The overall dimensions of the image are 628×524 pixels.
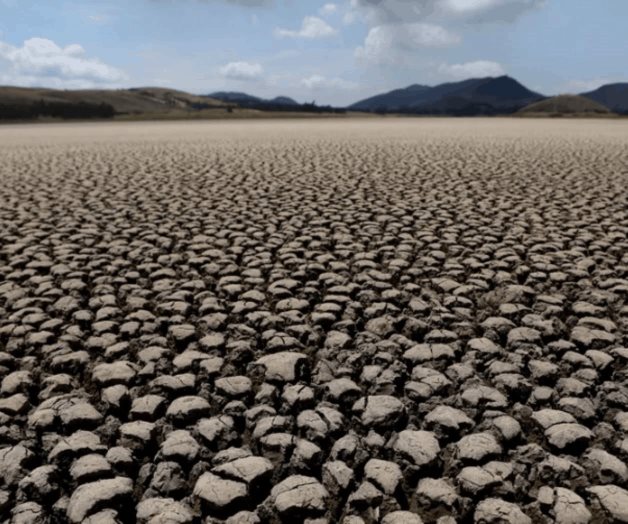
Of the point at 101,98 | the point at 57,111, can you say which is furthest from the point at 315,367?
the point at 101,98

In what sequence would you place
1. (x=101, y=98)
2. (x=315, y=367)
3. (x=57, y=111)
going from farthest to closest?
1. (x=101, y=98)
2. (x=57, y=111)
3. (x=315, y=367)

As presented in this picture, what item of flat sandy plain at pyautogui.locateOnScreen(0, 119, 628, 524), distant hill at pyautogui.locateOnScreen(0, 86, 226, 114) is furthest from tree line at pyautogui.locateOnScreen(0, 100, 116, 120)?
flat sandy plain at pyautogui.locateOnScreen(0, 119, 628, 524)

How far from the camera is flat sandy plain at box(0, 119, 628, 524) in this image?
5.33 ft

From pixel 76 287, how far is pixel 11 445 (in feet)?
5.48

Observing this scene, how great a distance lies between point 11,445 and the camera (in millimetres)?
1858

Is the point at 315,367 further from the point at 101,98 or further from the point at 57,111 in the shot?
the point at 101,98

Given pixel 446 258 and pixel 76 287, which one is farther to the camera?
pixel 446 258

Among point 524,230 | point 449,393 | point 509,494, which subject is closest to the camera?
point 509,494

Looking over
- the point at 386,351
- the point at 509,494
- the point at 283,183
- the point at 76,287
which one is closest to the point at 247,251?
the point at 76,287

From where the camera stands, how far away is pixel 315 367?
2389mm

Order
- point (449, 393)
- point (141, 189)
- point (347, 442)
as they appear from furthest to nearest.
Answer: point (141, 189) → point (449, 393) → point (347, 442)

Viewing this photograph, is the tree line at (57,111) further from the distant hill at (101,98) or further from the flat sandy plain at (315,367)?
the flat sandy plain at (315,367)

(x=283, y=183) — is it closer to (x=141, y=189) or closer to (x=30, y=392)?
(x=141, y=189)

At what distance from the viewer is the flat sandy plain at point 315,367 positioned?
163cm
